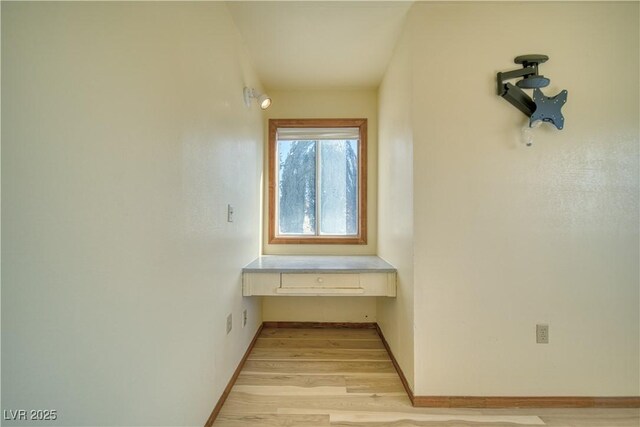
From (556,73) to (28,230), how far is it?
255 centimetres

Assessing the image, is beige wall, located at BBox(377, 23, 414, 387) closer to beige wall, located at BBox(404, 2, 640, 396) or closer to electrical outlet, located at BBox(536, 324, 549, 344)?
beige wall, located at BBox(404, 2, 640, 396)

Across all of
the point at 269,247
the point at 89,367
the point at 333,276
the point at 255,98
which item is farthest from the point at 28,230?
the point at 269,247

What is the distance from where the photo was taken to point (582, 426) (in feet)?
5.31

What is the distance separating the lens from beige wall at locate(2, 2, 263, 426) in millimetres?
743

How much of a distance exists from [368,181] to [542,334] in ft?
6.21

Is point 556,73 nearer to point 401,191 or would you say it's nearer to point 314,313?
point 401,191

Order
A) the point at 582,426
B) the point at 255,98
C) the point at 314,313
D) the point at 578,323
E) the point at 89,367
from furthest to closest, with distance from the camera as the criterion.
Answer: the point at 314,313 < the point at 255,98 < the point at 578,323 < the point at 582,426 < the point at 89,367

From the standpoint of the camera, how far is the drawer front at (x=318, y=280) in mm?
2205

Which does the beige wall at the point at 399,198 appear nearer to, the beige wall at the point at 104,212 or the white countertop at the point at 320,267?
the white countertop at the point at 320,267

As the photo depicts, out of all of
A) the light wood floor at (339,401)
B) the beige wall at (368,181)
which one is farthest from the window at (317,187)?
the light wood floor at (339,401)

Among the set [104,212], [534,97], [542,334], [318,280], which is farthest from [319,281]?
[534,97]

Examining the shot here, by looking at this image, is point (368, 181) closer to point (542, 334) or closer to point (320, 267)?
point (320, 267)

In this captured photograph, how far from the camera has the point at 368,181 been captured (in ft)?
10.2

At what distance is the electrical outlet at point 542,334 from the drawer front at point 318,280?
112 centimetres
